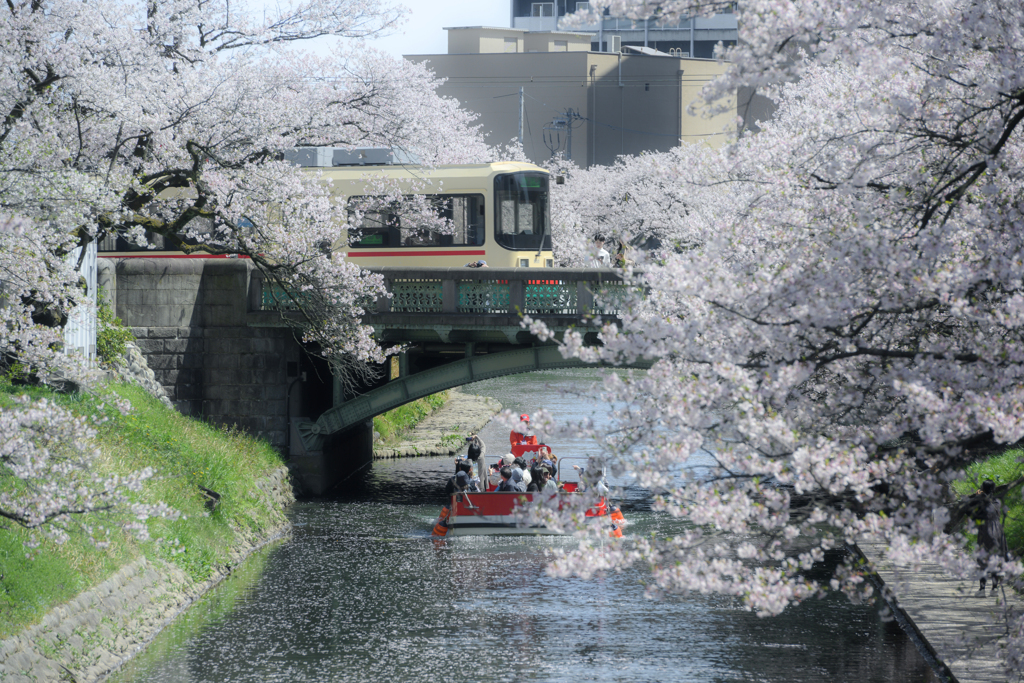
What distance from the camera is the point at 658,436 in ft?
22.6

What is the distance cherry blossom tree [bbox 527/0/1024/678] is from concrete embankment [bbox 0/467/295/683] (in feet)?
24.4

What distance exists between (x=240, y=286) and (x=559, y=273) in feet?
25.4

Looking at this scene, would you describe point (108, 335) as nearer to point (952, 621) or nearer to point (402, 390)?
point (402, 390)

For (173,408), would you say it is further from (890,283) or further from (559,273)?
(890,283)

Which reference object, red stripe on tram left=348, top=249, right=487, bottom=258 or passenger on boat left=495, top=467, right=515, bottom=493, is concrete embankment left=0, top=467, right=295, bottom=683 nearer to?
passenger on boat left=495, top=467, right=515, bottom=493

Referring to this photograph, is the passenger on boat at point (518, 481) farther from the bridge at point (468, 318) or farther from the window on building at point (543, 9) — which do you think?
the window on building at point (543, 9)

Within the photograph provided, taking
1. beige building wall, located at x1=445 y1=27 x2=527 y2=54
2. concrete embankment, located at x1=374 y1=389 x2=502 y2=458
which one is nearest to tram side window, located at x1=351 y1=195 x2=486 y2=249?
concrete embankment, located at x1=374 y1=389 x2=502 y2=458

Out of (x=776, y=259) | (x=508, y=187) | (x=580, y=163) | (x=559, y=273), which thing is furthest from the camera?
(x=580, y=163)

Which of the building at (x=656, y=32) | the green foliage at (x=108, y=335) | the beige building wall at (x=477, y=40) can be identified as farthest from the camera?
the building at (x=656, y=32)

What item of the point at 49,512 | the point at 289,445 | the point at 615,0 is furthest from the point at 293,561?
the point at 615,0

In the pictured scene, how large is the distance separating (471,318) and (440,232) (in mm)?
4145

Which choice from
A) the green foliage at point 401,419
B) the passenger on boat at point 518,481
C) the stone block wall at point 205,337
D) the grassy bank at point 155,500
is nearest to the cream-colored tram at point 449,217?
the stone block wall at point 205,337

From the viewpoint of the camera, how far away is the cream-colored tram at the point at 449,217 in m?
25.4

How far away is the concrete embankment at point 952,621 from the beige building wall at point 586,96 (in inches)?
2347
